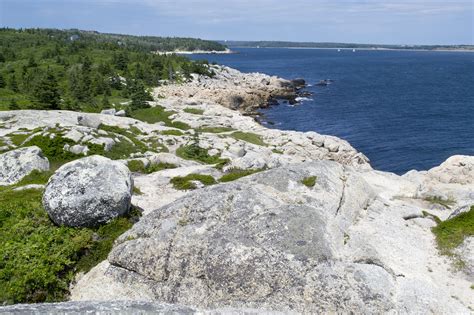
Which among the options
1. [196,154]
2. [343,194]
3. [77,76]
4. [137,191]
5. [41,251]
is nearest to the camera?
[41,251]

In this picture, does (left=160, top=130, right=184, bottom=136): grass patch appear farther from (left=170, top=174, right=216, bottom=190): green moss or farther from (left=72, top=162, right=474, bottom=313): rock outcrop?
(left=72, top=162, right=474, bottom=313): rock outcrop

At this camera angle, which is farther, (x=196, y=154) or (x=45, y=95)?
(x=45, y=95)

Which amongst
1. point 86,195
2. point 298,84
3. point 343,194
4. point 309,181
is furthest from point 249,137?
point 298,84

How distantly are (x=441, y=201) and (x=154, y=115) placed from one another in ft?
188

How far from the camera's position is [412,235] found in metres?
20.2

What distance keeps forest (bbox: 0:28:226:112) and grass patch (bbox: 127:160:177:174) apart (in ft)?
126

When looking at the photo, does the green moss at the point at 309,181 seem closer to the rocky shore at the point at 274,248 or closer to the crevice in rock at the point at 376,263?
the rocky shore at the point at 274,248

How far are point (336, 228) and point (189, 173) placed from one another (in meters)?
13.8

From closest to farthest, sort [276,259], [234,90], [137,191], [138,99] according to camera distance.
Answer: [276,259], [137,191], [138,99], [234,90]

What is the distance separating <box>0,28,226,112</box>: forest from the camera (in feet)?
223

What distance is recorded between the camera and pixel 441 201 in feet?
86.6

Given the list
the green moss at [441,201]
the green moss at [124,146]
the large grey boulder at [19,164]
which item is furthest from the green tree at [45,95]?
the green moss at [441,201]

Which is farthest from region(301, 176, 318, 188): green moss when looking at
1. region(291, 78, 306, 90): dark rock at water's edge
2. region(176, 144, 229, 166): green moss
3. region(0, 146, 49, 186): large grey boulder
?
region(291, 78, 306, 90): dark rock at water's edge

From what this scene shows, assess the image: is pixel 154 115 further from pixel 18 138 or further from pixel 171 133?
pixel 18 138
